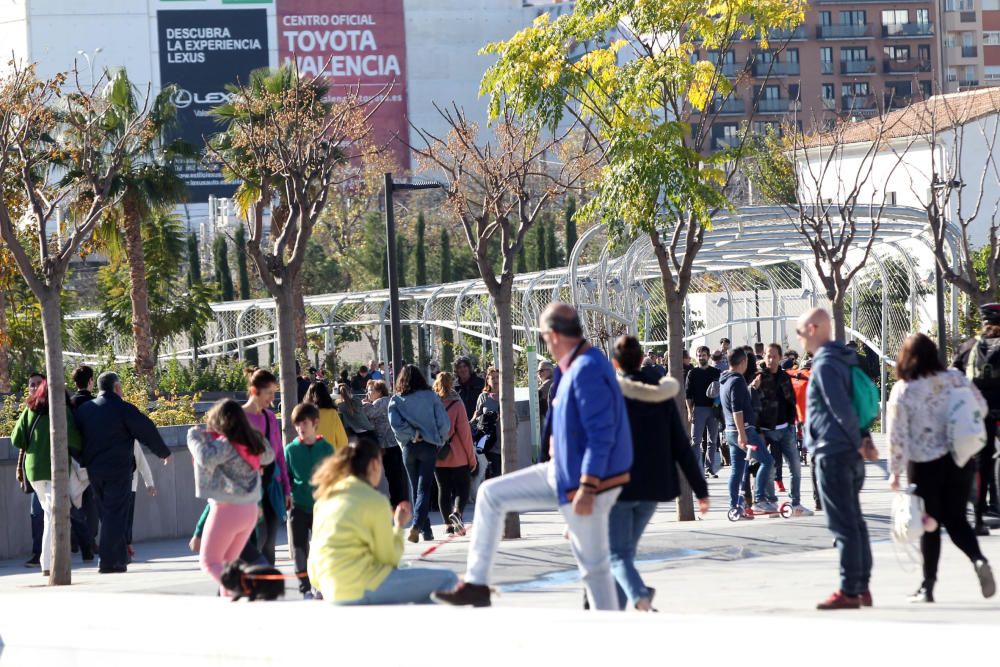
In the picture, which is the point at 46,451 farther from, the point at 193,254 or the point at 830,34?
the point at 830,34

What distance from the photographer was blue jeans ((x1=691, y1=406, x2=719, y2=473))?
18.5m

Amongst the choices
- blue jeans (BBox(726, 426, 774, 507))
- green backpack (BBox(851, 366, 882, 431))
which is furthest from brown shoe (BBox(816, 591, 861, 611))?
blue jeans (BBox(726, 426, 774, 507))

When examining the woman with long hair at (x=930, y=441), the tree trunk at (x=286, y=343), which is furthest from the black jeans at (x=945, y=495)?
the tree trunk at (x=286, y=343)

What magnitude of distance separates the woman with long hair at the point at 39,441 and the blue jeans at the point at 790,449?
640cm

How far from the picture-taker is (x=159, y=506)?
50.3 feet

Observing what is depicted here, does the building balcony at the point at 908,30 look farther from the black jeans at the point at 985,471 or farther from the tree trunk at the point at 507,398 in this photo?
the black jeans at the point at 985,471

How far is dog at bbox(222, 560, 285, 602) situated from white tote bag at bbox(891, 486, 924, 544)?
127 inches

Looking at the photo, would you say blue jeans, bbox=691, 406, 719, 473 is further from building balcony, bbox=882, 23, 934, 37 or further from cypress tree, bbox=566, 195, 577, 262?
building balcony, bbox=882, 23, 934, 37

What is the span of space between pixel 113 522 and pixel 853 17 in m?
91.3

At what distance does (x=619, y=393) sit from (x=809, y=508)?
879cm

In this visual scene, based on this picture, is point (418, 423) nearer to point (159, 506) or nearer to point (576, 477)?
point (159, 506)

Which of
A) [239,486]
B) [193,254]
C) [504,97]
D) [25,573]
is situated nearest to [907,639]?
[239,486]

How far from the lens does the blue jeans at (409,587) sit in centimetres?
→ 684

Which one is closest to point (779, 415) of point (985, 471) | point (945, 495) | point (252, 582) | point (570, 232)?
point (985, 471)
